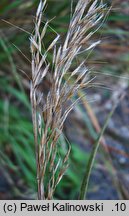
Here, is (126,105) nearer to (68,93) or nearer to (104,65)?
(104,65)

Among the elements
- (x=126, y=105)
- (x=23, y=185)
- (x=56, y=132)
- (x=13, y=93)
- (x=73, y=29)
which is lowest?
(x=23, y=185)

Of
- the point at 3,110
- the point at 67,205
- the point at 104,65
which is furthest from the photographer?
the point at 104,65

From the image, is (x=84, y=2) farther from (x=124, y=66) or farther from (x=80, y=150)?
(x=124, y=66)

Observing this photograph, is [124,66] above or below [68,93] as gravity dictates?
below

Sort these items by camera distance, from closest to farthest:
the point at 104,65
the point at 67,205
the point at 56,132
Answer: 1. the point at 56,132
2. the point at 67,205
3. the point at 104,65

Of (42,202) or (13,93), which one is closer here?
(42,202)

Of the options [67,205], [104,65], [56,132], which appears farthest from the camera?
[104,65]

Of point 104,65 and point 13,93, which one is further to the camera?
point 104,65

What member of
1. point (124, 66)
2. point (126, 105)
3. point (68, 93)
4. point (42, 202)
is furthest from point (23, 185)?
point (68, 93)

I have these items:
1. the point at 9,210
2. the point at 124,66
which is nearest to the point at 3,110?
the point at 124,66
